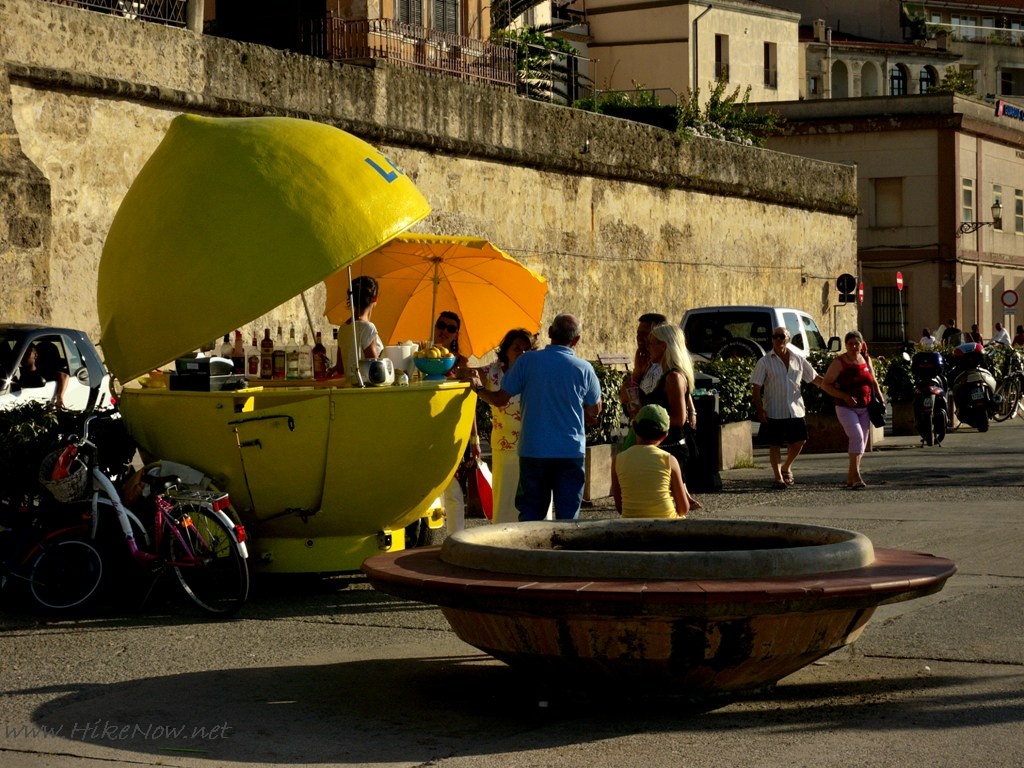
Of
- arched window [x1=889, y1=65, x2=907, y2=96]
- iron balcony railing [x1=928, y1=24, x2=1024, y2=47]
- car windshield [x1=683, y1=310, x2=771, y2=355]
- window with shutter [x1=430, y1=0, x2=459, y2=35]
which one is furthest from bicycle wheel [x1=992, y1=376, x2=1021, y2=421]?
iron balcony railing [x1=928, y1=24, x2=1024, y2=47]

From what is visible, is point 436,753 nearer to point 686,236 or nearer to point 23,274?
point 23,274

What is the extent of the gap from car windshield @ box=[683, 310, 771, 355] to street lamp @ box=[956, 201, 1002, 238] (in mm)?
30181

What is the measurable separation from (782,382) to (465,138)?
40.0ft

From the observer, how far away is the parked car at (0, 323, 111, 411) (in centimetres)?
1595

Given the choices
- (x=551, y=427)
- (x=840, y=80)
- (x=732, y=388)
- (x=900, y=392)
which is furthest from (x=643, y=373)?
(x=840, y=80)

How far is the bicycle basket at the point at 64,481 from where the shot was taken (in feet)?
30.2

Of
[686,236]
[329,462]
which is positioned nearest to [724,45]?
[686,236]

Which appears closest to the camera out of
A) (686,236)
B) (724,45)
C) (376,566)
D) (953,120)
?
(376,566)

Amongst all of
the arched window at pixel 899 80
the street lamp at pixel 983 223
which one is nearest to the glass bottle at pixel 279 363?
the street lamp at pixel 983 223

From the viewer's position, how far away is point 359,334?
33.3ft

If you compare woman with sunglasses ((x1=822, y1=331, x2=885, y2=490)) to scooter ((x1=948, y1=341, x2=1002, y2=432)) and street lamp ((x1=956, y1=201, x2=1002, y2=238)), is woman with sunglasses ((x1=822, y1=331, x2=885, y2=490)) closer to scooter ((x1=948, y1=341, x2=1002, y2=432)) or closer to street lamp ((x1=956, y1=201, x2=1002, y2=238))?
scooter ((x1=948, y1=341, x2=1002, y2=432))

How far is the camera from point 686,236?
3462 centimetres

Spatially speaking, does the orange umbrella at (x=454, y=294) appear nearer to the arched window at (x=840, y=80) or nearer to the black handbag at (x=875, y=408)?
the black handbag at (x=875, y=408)

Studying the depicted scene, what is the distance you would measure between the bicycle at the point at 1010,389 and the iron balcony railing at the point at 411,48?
39.1 ft
